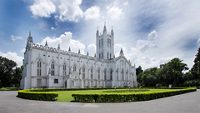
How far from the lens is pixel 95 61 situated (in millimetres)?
86562

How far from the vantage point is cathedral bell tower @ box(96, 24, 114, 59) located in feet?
325

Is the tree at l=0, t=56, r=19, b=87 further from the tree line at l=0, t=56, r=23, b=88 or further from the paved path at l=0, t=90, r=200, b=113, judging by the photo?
the paved path at l=0, t=90, r=200, b=113

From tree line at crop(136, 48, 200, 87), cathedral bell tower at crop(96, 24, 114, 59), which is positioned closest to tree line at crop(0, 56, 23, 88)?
cathedral bell tower at crop(96, 24, 114, 59)

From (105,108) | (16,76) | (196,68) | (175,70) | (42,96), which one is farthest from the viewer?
(16,76)

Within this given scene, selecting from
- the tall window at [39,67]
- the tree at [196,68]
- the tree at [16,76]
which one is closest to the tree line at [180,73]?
the tree at [196,68]

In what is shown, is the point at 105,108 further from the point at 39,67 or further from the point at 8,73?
the point at 8,73

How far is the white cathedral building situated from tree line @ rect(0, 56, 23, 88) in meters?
15.4

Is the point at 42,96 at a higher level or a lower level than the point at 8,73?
lower

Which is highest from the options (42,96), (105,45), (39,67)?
(105,45)

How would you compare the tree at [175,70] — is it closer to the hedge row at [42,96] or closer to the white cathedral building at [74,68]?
the white cathedral building at [74,68]

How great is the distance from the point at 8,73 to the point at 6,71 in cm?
115

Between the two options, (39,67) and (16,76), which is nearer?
(39,67)

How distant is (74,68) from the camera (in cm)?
7669

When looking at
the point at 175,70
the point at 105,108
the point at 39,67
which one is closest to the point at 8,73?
the point at 39,67
